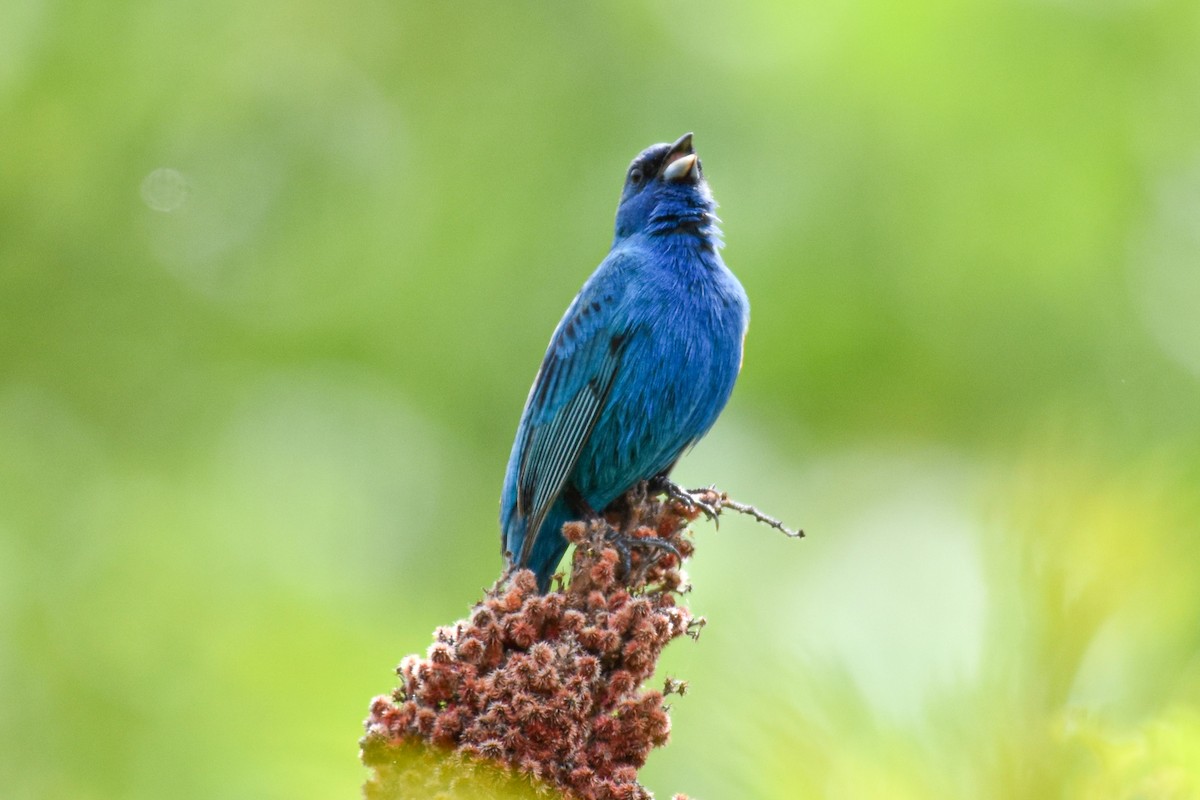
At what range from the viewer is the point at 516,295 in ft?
27.2

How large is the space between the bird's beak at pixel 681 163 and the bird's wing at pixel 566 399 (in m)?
0.69

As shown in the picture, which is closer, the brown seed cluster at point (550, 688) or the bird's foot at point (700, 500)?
the brown seed cluster at point (550, 688)

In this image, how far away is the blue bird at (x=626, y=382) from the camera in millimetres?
4957

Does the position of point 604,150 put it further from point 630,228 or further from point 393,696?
point 393,696

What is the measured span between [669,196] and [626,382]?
1.02 m

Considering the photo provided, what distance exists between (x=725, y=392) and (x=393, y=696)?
2.45 meters

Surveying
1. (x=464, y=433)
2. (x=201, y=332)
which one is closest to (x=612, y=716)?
(x=464, y=433)

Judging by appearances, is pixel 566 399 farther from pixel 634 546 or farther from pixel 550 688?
pixel 550 688

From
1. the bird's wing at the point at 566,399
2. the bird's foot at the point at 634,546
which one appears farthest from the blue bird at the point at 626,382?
the bird's foot at the point at 634,546

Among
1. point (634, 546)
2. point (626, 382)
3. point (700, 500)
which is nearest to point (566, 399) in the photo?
point (626, 382)

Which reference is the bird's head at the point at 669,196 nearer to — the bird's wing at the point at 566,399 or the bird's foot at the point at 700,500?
the bird's wing at the point at 566,399

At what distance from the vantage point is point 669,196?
227 inches

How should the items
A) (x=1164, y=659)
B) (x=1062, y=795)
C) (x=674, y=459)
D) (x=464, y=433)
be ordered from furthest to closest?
(x=464, y=433) < (x=674, y=459) < (x=1164, y=659) < (x=1062, y=795)

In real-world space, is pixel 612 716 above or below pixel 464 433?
below
